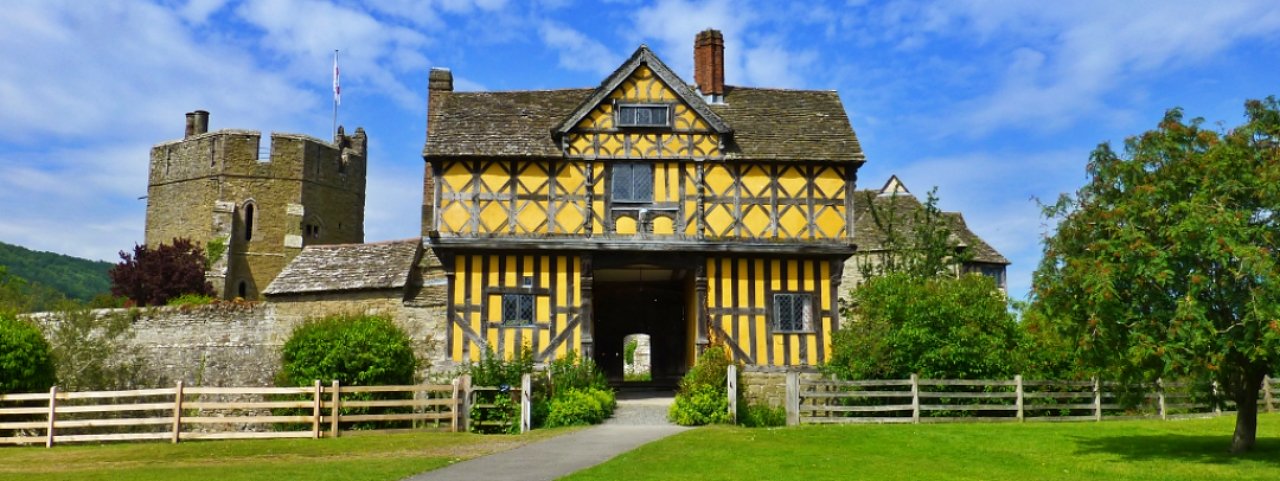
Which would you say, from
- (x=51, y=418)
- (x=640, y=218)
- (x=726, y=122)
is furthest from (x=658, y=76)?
(x=51, y=418)

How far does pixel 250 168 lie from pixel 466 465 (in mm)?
32828

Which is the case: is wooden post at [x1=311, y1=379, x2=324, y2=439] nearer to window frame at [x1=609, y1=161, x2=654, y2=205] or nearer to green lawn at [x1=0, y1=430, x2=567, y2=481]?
green lawn at [x1=0, y1=430, x2=567, y2=481]

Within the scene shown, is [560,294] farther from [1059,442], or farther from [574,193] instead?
[1059,442]

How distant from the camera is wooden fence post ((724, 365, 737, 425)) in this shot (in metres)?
17.9

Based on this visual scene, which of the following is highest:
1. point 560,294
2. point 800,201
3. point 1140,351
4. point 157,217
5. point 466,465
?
point 157,217

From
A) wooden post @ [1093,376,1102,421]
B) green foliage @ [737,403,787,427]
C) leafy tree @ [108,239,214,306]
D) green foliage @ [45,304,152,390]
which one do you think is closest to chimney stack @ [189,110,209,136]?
leafy tree @ [108,239,214,306]

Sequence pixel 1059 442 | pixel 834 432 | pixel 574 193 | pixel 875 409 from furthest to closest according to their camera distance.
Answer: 1. pixel 574 193
2. pixel 875 409
3. pixel 834 432
4. pixel 1059 442

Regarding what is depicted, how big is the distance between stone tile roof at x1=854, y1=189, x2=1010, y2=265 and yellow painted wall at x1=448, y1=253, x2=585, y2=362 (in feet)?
44.5

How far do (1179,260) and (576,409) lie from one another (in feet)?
33.4

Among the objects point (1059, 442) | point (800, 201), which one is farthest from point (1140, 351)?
point (800, 201)

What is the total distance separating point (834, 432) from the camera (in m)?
15.5

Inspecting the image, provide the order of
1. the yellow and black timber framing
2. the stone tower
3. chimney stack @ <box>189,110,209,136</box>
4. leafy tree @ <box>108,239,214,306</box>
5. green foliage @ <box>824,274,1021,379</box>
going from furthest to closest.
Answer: chimney stack @ <box>189,110,209,136</box>, the stone tower, leafy tree @ <box>108,239,214,306</box>, the yellow and black timber framing, green foliage @ <box>824,274,1021,379</box>

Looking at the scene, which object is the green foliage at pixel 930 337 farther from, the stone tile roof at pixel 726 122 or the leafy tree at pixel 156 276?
the leafy tree at pixel 156 276

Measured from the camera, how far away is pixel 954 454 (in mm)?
12719
